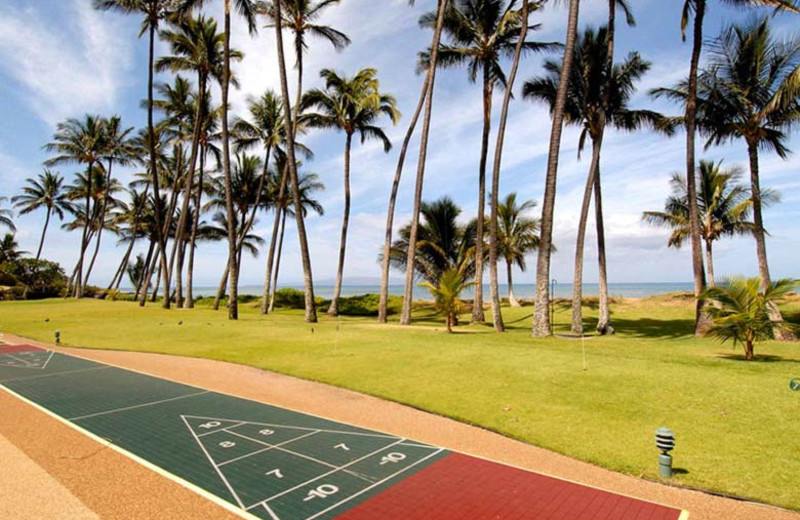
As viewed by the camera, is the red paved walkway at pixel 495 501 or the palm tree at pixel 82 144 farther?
the palm tree at pixel 82 144

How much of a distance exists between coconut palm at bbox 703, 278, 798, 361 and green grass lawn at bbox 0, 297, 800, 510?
0.70 m

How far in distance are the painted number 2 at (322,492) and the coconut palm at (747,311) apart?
10293 mm

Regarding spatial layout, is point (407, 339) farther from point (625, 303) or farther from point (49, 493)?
point (625, 303)

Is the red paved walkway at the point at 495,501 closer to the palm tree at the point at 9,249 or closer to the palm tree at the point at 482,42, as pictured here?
the palm tree at the point at 482,42

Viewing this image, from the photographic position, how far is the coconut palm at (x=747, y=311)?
35.1 feet

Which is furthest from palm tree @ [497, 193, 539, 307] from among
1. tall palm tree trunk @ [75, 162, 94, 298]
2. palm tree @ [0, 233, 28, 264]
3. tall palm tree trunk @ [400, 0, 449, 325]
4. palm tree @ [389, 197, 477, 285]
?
palm tree @ [0, 233, 28, 264]

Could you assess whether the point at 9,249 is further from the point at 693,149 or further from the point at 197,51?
the point at 693,149

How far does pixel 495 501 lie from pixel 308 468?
2.53 metres

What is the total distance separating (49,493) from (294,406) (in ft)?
14.3

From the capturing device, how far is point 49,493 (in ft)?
17.2

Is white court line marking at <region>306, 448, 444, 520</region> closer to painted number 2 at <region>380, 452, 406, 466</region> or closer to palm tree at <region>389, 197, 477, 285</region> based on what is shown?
painted number 2 at <region>380, 452, 406, 466</region>

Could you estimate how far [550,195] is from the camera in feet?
56.4

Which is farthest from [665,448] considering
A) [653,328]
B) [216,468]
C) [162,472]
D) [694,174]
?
[653,328]

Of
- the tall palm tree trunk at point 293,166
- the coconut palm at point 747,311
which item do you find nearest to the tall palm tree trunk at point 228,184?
the tall palm tree trunk at point 293,166
